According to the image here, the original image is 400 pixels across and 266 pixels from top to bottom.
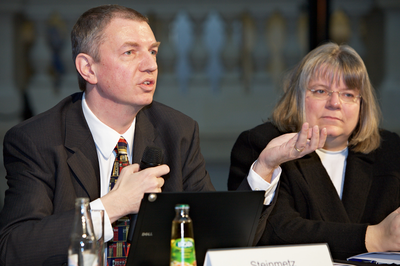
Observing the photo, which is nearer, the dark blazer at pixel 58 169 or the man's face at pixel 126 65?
the dark blazer at pixel 58 169

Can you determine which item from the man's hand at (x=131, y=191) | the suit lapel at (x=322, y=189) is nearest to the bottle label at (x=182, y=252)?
the man's hand at (x=131, y=191)

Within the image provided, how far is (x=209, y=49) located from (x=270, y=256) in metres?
3.54

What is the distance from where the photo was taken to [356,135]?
2.14 m

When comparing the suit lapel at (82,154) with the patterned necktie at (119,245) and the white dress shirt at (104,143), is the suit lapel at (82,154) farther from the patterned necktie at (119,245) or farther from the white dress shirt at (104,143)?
the patterned necktie at (119,245)

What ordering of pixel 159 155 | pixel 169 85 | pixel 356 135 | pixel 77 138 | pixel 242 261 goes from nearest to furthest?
1. pixel 242 261
2. pixel 159 155
3. pixel 77 138
4. pixel 356 135
5. pixel 169 85

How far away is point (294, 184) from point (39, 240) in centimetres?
115

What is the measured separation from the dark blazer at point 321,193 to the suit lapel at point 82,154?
2.36ft

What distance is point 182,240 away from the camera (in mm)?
1003

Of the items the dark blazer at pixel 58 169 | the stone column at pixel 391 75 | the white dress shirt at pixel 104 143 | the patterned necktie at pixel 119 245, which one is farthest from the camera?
the stone column at pixel 391 75

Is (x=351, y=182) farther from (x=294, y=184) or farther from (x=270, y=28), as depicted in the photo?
(x=270, y=28)

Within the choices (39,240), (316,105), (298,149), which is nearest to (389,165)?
(316,105)

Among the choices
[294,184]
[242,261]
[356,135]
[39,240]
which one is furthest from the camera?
[356,135]

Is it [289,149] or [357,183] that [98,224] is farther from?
[357,183]

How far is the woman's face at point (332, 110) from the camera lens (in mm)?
1979
